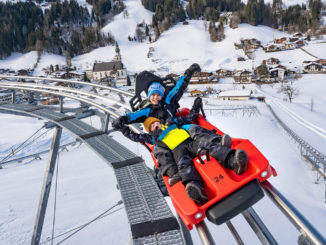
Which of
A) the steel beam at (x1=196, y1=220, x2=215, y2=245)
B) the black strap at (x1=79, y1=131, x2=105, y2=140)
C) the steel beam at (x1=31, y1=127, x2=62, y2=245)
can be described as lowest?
the steel beam at (x1=31, y1=127, x2=62, y2=245)

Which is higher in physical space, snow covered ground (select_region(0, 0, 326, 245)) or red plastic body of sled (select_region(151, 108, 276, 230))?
red plastic body of sled (select_region(151, 108, 276, 230))

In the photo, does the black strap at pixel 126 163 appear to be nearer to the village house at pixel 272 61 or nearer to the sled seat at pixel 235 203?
the sled seat at pixel 235 203

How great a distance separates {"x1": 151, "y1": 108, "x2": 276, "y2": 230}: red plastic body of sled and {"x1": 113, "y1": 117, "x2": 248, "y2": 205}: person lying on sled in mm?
62

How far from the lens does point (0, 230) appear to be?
788 cm

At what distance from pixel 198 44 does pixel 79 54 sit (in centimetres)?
4220

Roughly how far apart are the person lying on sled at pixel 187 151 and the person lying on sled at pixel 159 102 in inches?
6.5

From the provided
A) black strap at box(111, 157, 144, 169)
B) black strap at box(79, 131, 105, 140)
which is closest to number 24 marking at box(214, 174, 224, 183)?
black strap at box(111, 157, 144, 169)

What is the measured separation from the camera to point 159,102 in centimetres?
376

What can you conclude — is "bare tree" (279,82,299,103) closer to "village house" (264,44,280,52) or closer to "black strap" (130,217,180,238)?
"village house" (264,44,280,52)

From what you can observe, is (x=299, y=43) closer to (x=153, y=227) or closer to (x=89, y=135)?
(x=89, y=135)

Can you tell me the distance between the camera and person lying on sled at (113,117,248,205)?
2133 mm

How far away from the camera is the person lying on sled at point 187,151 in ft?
7.00

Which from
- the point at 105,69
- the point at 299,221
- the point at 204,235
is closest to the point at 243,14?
the point at 105,69

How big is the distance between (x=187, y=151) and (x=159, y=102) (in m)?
1.26
